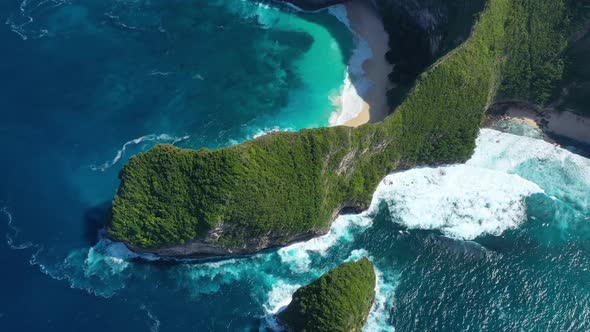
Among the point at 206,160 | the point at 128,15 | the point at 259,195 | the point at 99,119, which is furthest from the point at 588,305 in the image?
the point at 128,15

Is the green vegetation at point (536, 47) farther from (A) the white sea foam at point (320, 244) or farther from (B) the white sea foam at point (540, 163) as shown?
(A) the white sea foam at point (320, 244)

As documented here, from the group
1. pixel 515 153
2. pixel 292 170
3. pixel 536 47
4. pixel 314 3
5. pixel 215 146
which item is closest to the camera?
pixel 292 170

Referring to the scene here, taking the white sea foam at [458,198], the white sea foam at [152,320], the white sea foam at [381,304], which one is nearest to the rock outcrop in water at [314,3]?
the white sea foam at [458,198]

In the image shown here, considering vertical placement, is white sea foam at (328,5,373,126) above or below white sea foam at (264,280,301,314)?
above

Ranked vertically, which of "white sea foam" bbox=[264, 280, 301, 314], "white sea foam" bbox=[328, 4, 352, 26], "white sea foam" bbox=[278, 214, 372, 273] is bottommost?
"white sea foam" bbox=[264, 280, 301, 314]

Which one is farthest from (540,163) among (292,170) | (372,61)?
(292,170)

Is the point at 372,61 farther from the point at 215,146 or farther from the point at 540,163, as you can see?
the point at 540,163

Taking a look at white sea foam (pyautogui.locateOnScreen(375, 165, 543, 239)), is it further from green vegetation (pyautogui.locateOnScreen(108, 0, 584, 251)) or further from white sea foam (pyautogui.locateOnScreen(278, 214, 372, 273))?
white sea foam (pyautogui.locateOnScreen(278, 214, 372, 273))

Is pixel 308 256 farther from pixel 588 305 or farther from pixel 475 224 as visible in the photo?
pixel 588 305

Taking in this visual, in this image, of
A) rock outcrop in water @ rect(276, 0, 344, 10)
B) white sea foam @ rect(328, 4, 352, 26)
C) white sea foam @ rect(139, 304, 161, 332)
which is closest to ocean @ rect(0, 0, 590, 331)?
white sea foam @ rect(139, 304, 161, 332)
